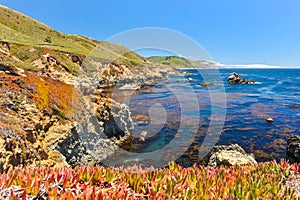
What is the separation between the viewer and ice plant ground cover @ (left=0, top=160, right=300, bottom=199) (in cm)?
280

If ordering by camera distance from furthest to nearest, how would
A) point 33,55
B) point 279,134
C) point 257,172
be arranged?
point 33,55
point 279,134
point 257,172

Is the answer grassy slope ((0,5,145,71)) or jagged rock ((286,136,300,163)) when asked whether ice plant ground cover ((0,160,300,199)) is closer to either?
jagged rock ((286,136,300,163))

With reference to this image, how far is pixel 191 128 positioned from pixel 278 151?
8622 millimetres

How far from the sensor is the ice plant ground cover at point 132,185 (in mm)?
2801

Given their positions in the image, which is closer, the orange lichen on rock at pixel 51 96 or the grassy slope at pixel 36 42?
the orange lichen on rock at pixel 51 96

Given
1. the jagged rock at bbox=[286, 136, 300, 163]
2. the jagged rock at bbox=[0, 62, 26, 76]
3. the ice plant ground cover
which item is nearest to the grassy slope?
the jagged rock at bbox=[0, 62, 26, 76]

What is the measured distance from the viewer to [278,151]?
59.4 feet

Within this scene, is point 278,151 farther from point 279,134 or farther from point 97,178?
point 97,178

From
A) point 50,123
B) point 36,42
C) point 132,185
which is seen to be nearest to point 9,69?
point 50,123

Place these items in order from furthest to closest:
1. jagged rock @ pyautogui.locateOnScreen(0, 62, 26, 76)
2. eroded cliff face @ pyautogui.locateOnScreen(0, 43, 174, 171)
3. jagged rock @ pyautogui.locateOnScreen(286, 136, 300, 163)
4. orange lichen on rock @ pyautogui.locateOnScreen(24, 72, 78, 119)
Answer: jagged rock @ pyautogui.locateOnScreen(286, 136, 300, 163) → orange lichen on rock @ pyautogui.locateOnScreen(24, 72, 78, 119) → jagged rock @ pyautogui.locateOnScreen(0, 62, 26, 76) → eroded cliff face @ pyautogui.locateOnScreen(0, 43, 174, 171)

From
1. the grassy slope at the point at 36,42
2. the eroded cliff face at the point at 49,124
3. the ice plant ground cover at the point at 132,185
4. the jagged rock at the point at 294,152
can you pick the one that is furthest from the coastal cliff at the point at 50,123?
the grassy slope at the point at 36,42

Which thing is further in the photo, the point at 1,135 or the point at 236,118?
the point at 236,118

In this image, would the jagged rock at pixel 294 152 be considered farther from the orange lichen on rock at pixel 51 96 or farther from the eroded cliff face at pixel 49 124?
the orange lichen on rock at pixel 51 96

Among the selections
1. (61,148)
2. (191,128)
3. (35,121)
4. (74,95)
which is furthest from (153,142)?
(35,121)
